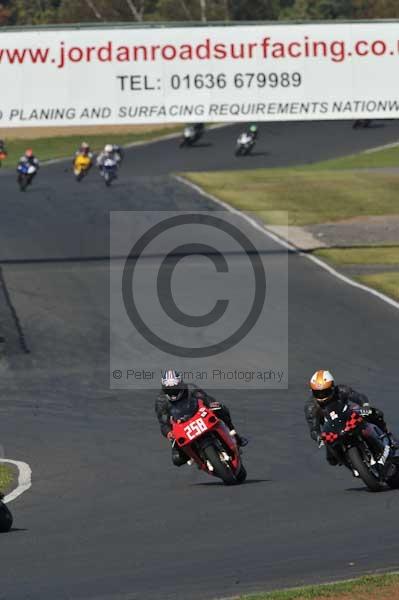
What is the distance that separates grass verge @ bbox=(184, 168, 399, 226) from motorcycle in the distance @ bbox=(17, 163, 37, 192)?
7.14 m

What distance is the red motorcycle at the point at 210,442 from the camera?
14.9 m

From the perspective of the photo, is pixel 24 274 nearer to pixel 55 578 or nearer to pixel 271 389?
pixel 271 389

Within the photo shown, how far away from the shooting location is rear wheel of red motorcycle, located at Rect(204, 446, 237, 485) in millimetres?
14898

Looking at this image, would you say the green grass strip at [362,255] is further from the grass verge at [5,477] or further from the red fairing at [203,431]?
the red fairing at [203,431]

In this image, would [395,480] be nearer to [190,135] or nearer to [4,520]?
[4,520]

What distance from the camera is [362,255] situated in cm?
3928

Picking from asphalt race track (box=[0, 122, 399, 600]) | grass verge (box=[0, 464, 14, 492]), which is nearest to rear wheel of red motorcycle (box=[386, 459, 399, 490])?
asphalt race track (box=[0, 122, 399, 600])

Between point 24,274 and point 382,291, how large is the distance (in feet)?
30.5

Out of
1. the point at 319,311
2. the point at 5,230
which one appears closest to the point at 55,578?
the point at 319,311

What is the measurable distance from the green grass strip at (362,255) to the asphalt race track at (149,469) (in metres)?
1.30

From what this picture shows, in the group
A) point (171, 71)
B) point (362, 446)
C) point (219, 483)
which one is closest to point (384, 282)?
point (171, 71)

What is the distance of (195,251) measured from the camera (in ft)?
128

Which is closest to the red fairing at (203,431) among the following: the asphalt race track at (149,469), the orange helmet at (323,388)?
the asphalt race track at (149,469)

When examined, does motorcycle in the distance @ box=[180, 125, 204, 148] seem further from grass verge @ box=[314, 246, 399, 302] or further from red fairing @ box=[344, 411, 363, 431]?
red fairing @ box=[344, 411, 363, 431]
